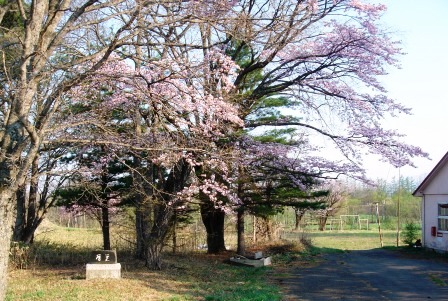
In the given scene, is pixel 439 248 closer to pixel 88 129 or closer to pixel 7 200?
pixel 88 129

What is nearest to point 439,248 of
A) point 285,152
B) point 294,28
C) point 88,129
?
point 285,152

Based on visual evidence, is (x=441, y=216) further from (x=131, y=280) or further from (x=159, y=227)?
(x=131, y=280)

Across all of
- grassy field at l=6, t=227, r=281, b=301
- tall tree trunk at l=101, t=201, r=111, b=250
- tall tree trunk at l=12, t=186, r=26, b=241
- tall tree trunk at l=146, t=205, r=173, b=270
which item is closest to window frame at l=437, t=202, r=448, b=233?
grassy field at l=6, t=227, r=281, b=301

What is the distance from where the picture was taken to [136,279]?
11602 millimetres

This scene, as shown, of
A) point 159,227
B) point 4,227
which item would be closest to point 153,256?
point 159,227

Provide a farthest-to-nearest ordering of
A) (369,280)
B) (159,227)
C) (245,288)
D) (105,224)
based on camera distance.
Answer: (105,224) → (159,227) → (369,280) → (245,288)

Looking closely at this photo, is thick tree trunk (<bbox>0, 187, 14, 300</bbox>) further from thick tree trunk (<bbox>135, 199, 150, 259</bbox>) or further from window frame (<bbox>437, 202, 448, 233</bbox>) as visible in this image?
window frame (<bbox>437, 202, 448, 233</bbox>)

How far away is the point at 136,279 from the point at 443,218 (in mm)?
14273

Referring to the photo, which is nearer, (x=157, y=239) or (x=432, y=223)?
(x=157, y=239)

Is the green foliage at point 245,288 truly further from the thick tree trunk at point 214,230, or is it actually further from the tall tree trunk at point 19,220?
the tall tree trunk at point 19,220

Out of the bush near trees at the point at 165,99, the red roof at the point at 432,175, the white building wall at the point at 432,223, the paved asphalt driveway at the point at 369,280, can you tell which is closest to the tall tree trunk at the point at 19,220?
the bush near trees at the point at 165,99

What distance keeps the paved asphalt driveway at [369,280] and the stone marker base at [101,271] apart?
13.2 ft

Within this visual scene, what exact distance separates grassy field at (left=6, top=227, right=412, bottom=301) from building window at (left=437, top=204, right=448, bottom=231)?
715cm

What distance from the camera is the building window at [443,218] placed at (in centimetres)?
2032
